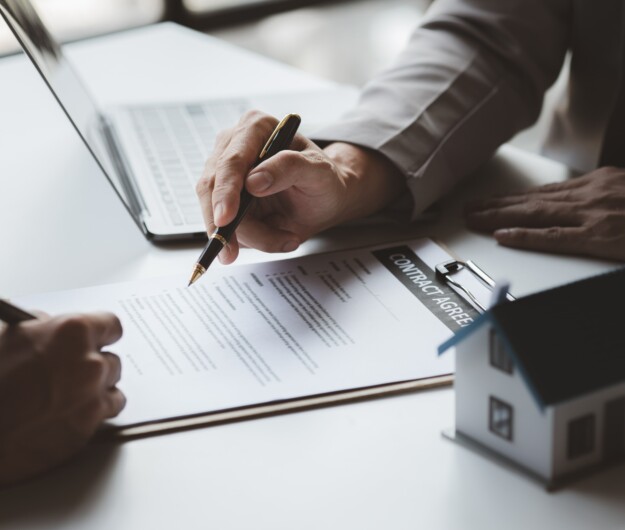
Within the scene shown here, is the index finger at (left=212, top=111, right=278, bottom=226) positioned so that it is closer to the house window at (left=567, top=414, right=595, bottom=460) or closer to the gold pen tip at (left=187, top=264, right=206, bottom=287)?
the gold pen tip at (left=187, top=264, right=206, bottom=287)

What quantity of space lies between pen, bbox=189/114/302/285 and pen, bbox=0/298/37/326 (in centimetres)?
22

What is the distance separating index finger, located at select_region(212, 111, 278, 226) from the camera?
3.13ft

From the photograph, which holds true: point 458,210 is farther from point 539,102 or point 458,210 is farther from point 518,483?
point 518,483

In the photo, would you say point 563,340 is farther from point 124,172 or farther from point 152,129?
point 152,129

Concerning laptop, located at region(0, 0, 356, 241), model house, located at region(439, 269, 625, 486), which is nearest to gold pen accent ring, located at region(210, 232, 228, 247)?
laptop, located at region(0, 0, 356, 241)

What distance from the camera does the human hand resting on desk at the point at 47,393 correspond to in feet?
2.25

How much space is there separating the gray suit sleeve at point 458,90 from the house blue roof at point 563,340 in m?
0.46

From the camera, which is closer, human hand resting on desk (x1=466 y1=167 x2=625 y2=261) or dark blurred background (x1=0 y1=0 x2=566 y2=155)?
human hand resting on desk (x1=466 y1=167 x2=625 y2=261)

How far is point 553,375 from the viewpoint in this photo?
609mm

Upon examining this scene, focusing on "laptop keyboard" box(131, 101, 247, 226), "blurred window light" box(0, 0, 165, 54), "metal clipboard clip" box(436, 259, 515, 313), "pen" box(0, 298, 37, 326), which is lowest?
"blurred window light" box(0, 0, 165, 54)

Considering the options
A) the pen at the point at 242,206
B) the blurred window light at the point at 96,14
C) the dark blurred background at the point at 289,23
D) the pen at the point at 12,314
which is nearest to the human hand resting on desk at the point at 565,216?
the pen at the point at 242,206

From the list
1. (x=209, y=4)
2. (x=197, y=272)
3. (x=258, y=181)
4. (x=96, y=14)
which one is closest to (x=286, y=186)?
(x=258, y=181)

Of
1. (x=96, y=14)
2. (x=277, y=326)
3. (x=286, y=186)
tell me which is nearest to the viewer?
(x=277, y=326)

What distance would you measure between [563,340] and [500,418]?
91 millimetres
